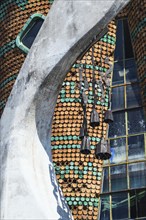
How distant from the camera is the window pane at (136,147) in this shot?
22.7 metres

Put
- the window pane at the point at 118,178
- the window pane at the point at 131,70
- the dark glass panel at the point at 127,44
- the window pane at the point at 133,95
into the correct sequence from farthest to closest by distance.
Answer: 1. the dark glass panel at the point at 127,44
2. the window pane at the point at 131,70
3. the window pane at the point at 133,95
4. the window pane at the point at 118,178

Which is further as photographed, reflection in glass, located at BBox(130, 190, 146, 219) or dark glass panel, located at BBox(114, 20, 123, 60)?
dark glass panel, located at BBox(114, 20, 123, 60)

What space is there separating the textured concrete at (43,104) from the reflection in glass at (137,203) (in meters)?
3.54

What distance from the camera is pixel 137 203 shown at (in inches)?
870

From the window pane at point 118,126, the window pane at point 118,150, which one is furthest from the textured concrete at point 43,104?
the window pane at point 118,126

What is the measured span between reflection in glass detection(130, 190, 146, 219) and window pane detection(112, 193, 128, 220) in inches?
6.9

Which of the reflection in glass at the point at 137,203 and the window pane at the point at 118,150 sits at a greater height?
the window pane at the point at 118,150

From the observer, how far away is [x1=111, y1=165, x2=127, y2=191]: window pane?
73.9 feet

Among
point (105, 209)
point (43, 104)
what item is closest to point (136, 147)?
point (105, 209)

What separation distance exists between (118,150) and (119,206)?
1.65 meters

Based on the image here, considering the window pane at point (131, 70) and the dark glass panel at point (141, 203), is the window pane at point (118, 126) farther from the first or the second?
the dark glass panel at point (141, 203)

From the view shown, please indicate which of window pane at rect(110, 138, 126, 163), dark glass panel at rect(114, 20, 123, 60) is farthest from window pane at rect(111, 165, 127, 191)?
dark glass panel at rect(114, 20, 123, 60)

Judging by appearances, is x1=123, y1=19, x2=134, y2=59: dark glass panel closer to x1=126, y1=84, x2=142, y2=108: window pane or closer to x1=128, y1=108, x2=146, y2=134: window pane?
x1=126, y1=84, x2=142, y2=108: window pane

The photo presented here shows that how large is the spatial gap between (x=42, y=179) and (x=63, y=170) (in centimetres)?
374
